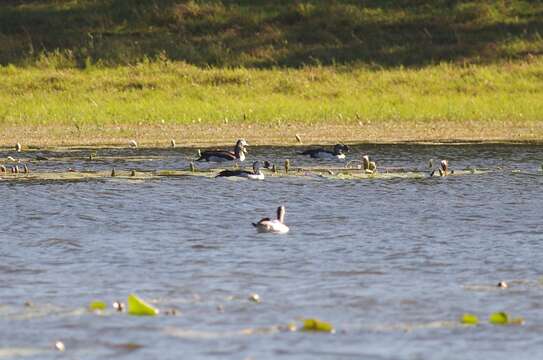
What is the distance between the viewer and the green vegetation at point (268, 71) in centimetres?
3164

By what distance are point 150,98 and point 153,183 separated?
41.5ft

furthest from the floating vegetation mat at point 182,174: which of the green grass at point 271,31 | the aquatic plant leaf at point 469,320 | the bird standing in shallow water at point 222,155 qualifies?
the green grass at point 271,31

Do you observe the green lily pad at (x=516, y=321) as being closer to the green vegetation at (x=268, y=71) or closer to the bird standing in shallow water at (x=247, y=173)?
the bird standing in shallow water at (x=247, y=173)

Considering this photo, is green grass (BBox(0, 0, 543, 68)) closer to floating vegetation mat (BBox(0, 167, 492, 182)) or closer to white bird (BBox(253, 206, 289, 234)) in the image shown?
floating vegetation mat (BBox(0, 167, 492, 182))

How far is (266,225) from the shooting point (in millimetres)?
15742

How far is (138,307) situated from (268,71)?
84.4 ft

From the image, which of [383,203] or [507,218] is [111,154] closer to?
[383,203]

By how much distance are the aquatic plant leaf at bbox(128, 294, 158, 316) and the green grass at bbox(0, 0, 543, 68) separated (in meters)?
26.5

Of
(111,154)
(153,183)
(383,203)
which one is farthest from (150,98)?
(383,203)

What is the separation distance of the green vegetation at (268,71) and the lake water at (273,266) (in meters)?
9.35

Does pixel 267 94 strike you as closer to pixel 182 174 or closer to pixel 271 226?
pixel 182 174

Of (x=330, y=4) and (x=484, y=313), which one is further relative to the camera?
(x=330, y=4)

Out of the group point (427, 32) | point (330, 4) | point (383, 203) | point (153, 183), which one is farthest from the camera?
point (330, 4)

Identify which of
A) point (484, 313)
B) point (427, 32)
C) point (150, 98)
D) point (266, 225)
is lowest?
point (484, 313)
